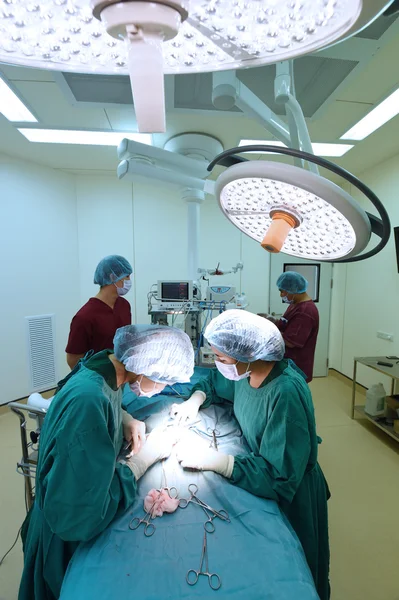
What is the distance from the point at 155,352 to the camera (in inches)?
49.4

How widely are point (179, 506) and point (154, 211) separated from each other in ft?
10.3

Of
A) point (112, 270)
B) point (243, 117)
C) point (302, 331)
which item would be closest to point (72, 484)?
point (112, 270)

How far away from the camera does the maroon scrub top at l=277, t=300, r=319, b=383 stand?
7.43ft

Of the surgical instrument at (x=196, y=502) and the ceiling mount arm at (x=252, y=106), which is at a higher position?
the ceiling mount arm at (x=252, y=106)

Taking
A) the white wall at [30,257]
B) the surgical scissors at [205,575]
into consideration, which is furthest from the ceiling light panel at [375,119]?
the white wall at [30,257]

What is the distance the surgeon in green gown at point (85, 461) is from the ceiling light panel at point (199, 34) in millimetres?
890

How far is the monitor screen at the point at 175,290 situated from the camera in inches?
95.9

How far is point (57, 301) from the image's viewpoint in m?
3.39

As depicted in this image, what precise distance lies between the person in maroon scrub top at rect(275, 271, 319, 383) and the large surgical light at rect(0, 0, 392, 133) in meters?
2.10

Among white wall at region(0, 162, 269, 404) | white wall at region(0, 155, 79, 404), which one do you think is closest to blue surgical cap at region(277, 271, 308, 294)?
white wall at region(0, 162, 269, 404)

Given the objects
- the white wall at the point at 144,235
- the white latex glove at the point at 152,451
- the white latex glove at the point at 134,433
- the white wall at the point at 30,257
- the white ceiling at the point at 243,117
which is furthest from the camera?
the white wall at the point at 144,235

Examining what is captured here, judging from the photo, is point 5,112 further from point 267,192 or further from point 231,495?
point 231,495

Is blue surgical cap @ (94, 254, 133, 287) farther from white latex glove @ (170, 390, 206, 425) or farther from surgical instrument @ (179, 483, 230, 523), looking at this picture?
surgical instrument @ (179, 483, 230, 523)

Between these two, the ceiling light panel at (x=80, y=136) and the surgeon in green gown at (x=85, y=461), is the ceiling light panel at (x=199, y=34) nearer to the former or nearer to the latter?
the surgeon in green gown at (x=85, y=461)
